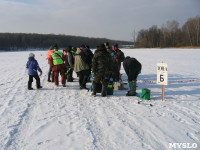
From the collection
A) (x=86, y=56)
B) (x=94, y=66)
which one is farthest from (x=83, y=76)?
(x=94, y=66)

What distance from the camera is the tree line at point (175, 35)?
6088 centimetres

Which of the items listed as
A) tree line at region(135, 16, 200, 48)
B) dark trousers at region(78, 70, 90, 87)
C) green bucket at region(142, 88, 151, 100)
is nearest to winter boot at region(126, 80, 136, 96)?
green bucket at region(142, 88, 151, 100)

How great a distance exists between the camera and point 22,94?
6.36m

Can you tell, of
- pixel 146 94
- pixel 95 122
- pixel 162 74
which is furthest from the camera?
pixel 146 94

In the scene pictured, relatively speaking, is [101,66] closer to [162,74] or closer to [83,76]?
[83,76]

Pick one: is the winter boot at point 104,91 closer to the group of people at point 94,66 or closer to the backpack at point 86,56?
the group of people at point 94,66

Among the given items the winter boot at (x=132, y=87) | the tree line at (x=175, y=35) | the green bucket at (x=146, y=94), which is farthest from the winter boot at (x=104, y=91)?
the tree line at (x=175, y=35)

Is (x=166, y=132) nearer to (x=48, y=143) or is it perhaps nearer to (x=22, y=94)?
(x=48, y=143)

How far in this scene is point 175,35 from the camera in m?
71.0

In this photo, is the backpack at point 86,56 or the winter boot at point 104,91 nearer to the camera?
the winter boot at point 104,91

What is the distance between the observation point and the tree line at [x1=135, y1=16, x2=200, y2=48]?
60.9 meters

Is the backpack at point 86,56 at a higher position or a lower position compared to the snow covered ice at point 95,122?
higher

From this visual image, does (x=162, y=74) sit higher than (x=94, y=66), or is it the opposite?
(x=94, y=66)

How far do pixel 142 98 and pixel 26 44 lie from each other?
118 meters
